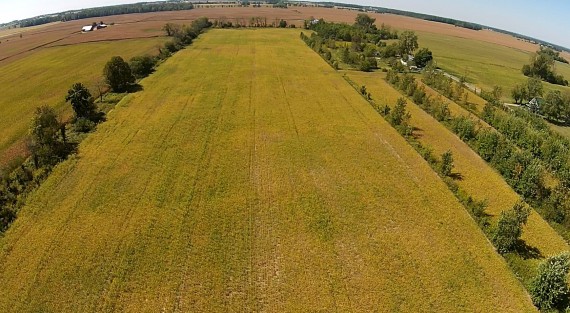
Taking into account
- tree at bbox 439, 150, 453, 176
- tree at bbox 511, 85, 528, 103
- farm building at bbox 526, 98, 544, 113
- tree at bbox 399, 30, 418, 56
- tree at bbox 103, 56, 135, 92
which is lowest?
tree at bbox 439, 150, 453, 176

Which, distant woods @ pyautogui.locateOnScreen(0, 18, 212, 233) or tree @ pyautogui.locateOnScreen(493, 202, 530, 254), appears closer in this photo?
tree @ pyautogui.locateOnScreen(493, 202, 530, 254)

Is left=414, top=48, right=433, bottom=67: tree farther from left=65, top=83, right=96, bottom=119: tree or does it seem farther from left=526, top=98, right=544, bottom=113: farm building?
left=65, top=83, right=96, bottom=119: tree

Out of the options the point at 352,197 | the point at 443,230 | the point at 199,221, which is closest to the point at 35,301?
the point at 199,221

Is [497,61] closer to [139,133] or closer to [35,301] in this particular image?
[139,133]

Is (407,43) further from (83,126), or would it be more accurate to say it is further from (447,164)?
(83,126)

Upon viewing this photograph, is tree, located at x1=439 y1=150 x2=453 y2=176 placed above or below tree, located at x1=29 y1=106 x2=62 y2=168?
below

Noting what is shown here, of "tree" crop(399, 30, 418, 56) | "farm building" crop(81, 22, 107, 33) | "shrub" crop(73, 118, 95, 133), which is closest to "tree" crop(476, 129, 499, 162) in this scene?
"shrub" crop(73, 118, 95, 133)
